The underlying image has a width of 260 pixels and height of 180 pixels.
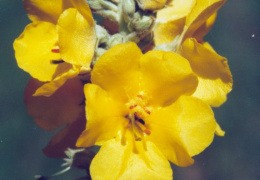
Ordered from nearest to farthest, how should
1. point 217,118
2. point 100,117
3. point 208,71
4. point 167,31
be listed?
point 100,117
point 208,71
point 167,31
point 217,118

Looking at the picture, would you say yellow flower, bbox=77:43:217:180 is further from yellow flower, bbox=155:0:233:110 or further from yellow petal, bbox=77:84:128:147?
yellow flower, bbox=155:0:233:110

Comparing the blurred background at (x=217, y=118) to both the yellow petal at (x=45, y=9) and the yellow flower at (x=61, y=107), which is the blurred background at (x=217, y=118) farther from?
the yellow petal at (x=45, y=9)

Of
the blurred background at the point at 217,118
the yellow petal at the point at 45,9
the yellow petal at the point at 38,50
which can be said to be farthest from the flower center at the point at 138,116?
the blurred background at the point at 217,118

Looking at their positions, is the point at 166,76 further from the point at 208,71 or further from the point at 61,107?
the point at 61,107

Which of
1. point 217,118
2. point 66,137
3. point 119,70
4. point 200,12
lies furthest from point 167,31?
point 217,118

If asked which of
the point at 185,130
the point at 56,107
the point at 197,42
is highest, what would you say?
the point at 197,42

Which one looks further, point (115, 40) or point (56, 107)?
point (56, 107)

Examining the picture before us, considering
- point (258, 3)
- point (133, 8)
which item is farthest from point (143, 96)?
point (258, 3)
